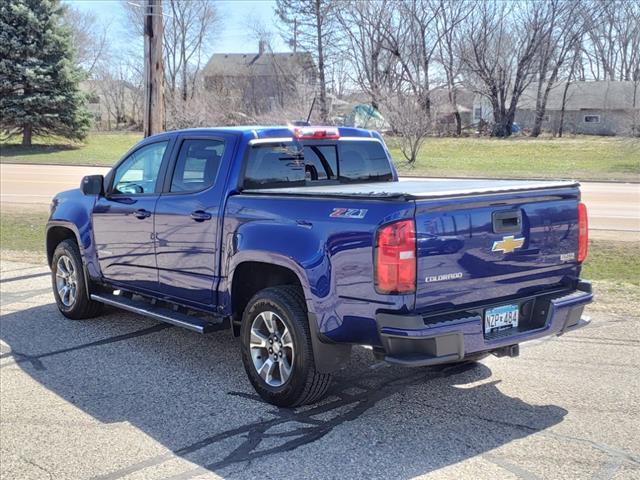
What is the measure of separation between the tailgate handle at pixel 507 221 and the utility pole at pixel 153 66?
6855mm

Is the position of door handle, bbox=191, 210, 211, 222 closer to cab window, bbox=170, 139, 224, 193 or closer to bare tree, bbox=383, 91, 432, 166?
cab window, bbox=170, 139, 224, 193

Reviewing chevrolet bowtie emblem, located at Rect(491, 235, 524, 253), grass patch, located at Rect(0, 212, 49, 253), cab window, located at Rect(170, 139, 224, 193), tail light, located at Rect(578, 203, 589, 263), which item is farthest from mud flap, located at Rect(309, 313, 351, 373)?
grass patch, located at Rect(0, 212, 49, 253)

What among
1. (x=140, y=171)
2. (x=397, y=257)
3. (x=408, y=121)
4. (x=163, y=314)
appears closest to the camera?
(x=397, y=257)

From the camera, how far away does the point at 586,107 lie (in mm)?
61125

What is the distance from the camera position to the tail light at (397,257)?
393 centimetres

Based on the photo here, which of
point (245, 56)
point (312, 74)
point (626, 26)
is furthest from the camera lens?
point (245, 56)

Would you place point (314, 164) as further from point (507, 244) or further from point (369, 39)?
point (369, 39)

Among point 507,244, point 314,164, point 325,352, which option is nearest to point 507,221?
point 507,244

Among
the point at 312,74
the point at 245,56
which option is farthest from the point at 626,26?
the point at 245,56

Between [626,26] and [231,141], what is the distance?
58.7m

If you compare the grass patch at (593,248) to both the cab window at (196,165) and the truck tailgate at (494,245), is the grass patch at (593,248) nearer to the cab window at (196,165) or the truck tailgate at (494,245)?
the truck tailgate at (494,245)

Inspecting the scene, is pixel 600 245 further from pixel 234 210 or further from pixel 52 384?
pixel 52 384

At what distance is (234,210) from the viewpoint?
5.04 meters

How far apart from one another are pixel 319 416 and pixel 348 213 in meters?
1.40
